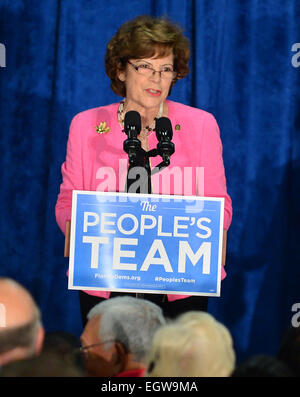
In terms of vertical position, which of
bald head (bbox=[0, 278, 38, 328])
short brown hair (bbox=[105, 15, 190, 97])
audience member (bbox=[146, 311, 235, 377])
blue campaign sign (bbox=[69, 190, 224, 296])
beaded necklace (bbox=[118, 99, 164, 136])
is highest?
short brown hair (bbox=[105, 15, 190, 97])

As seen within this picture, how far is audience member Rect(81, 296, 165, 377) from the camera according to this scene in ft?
6.07

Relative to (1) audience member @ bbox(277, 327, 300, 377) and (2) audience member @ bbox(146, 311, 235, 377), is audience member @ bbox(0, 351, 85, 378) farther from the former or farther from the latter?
(1) audience member @ bbox(277, 327, 300, 377)

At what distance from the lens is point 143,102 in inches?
117

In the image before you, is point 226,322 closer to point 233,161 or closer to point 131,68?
point 233,161

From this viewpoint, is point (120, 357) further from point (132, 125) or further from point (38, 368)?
point (132, 125)

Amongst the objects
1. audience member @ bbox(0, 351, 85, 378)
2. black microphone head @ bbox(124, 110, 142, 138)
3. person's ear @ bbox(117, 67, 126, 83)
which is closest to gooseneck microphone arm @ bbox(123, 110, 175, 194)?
black microphone head @ bbox(124, 110, 142, 138)

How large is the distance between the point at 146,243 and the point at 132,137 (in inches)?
16.3

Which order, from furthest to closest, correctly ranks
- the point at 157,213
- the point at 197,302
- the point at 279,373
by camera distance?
1. the point at 197,302
2. the point at 157,213
3. the point at 279,373

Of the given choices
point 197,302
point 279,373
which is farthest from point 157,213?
point 279,373

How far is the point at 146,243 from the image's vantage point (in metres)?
2.46

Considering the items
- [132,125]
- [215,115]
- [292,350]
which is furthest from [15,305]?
[215,115]

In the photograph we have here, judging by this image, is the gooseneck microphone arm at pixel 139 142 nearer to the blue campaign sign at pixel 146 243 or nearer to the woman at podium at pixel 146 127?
the blue campaign sign at pixel 146 243

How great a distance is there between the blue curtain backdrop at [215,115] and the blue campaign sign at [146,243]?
1028mm

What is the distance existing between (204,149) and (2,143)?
3.83 feet
